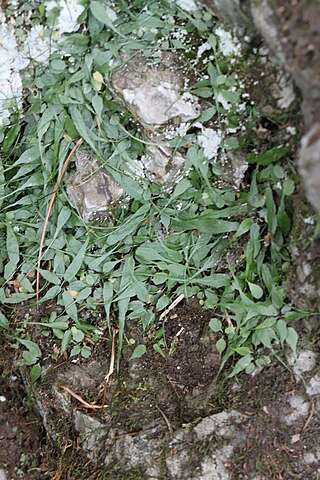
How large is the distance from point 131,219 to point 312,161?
757 millimetres

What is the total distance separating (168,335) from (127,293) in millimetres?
212

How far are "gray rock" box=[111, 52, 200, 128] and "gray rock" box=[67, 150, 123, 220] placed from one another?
259mm

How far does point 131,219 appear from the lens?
2.03 meters

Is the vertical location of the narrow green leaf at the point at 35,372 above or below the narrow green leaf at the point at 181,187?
below

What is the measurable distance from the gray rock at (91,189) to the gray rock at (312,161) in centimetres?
76

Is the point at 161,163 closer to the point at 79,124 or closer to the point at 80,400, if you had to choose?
the point at 79,124

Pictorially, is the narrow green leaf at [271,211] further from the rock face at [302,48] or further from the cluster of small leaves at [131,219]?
the rock face at [302,48]

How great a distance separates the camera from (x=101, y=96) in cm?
196

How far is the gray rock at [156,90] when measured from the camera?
1.91m

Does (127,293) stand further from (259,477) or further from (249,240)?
(259,477)

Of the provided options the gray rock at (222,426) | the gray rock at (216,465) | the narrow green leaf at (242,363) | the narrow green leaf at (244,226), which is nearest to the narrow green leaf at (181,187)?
the narrow green leaf at (244,226)

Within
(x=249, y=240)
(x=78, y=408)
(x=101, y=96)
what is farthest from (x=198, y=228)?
(x=78, y=408)

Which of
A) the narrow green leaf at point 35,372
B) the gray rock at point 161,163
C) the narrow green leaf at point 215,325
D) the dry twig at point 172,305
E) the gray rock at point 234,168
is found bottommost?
the narrow green leaf at point 215,325

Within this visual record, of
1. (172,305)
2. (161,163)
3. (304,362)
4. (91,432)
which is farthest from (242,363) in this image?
(161,163)
